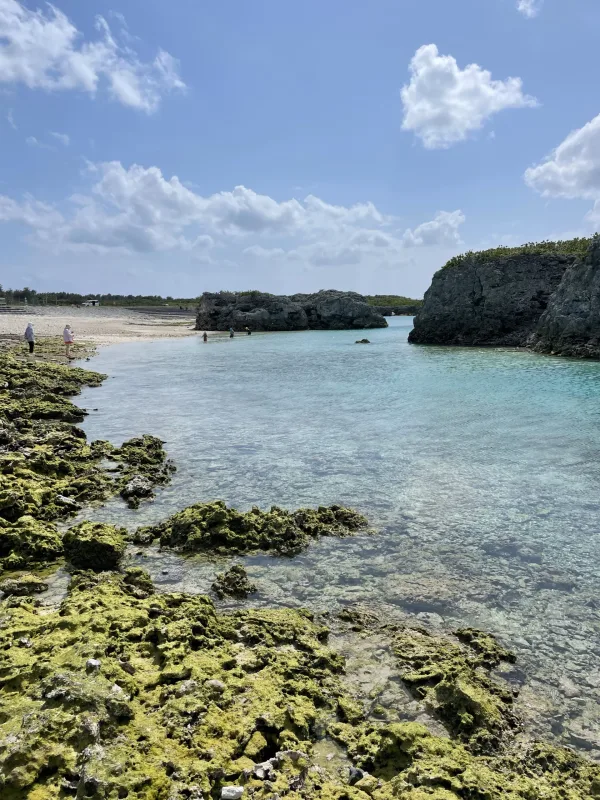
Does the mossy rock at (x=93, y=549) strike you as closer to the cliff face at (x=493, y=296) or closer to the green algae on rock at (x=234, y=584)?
the green algae on rock at (x=234, y=584)

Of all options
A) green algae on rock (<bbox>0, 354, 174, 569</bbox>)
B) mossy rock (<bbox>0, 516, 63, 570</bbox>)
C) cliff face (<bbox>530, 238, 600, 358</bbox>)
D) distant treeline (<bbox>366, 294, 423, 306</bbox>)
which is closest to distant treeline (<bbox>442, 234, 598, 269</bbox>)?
cliff face (<bbox>530, 238, 600, 358</bbox>)

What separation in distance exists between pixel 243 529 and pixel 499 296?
5150 cm

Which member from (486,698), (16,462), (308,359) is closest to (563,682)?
(486,698)

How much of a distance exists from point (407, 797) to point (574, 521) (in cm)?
768

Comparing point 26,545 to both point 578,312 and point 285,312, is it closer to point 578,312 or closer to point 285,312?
point 578,312

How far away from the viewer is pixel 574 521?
10.1 metres

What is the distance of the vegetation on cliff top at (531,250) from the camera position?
2128 inches

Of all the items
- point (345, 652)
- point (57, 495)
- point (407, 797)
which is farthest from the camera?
point (57, 495)

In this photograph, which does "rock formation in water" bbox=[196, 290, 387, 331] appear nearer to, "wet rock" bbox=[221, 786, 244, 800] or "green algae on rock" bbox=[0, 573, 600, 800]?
"green algae on rock" bbox=[0, 573, 600, 800]

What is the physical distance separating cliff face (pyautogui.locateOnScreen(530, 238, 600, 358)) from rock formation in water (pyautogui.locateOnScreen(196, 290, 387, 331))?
6111cm

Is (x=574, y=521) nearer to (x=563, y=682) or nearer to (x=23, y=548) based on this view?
(x=563, y=682)

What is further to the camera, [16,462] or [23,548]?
[16,462]

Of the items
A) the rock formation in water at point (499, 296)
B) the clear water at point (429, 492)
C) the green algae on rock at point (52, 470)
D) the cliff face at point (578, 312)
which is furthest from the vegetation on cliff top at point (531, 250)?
the green algae on rock at point (52, 470)

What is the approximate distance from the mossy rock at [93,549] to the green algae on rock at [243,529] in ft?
2.46
